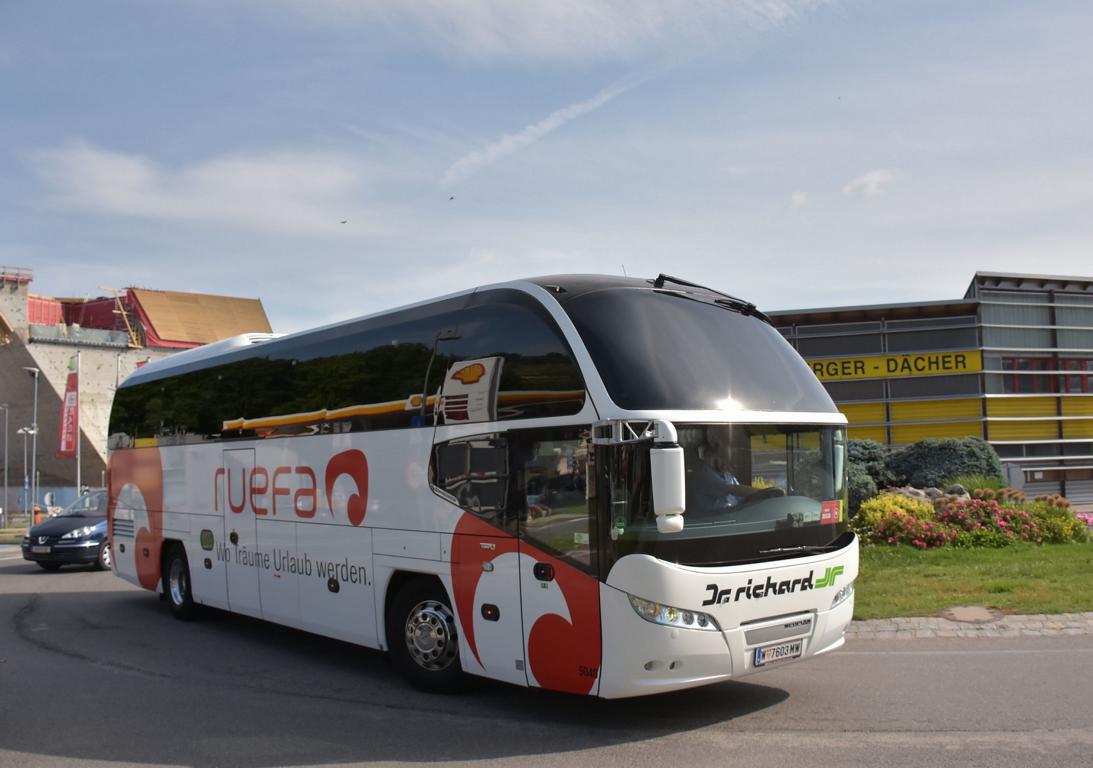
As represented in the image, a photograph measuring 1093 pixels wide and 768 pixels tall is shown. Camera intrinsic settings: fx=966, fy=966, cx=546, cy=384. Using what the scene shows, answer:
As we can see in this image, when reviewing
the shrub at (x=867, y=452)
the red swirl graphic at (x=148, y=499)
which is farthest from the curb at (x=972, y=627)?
the shrub at (x=867, y=452)

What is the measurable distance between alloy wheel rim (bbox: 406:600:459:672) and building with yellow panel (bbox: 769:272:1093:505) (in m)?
17.4

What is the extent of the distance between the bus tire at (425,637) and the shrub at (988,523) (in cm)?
972

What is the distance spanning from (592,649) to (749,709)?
159 cm

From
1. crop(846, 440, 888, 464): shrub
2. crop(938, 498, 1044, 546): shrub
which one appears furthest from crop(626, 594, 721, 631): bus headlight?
crop(846, 440, 888, 464): shrub

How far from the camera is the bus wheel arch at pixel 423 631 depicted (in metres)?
Result: 7.93

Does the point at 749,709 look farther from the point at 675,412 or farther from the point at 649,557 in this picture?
the point at 675,412

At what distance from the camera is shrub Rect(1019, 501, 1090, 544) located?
49.5 ft

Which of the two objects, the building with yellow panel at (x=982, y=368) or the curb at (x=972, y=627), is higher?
the building with yellow panel at (x=982, y=368)

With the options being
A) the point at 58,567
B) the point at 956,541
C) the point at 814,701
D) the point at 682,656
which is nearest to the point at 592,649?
the point at 682,656

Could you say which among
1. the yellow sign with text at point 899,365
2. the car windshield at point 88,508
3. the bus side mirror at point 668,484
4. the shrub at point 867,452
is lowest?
the car windshield at point 88,508

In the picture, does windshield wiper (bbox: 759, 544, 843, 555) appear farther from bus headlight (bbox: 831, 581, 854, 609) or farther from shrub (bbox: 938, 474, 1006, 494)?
shrub (bbox: 938, 474, 1006, 494)

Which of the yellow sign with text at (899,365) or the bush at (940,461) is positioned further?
the yellow sign with text at (899,365)

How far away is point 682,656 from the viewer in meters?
6.37

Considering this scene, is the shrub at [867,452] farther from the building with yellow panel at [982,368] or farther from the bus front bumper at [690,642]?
the bus front bumper at [690,642]
